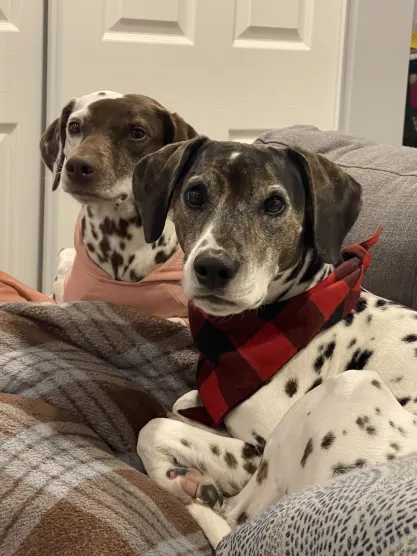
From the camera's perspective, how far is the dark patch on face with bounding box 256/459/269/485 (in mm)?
1853

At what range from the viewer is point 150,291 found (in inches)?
103

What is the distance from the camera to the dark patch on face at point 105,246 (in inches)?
106

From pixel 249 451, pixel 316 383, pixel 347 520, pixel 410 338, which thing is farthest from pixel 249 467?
pixel 347 520

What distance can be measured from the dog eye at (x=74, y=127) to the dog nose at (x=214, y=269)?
1.01m

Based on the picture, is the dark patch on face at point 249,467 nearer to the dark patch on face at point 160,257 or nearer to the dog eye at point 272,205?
the dog eye at point 272,205

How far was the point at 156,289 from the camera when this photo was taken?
2.61m

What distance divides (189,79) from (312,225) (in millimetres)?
2090

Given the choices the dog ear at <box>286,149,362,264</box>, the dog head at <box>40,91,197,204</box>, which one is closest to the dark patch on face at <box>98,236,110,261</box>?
the dog head at <box>40,91,197,204</box>

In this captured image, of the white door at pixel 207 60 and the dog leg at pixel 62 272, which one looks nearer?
the dog leg at pixel 62 272

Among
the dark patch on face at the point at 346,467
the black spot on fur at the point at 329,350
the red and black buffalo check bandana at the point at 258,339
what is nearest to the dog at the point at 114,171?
the red and black buffalo check bandana at the point at 258,339

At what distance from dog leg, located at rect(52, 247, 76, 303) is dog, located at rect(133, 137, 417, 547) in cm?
96

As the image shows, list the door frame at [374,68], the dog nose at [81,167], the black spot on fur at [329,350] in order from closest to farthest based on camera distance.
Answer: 1. the black spot on fur at [329,350]
2. the dog nose at [81,167]
3. the door frame at [374,68]

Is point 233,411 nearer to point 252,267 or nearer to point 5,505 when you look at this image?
point 252,267

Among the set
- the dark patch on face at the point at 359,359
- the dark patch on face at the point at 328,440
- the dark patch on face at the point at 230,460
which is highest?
the dark patch on face at the point at 359,359
